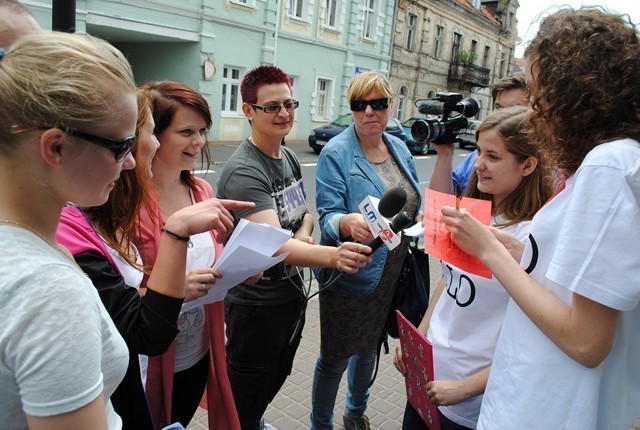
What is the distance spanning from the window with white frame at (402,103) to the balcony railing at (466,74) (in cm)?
511

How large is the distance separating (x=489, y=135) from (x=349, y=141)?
95cm

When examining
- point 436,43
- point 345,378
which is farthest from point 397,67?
point 345,378

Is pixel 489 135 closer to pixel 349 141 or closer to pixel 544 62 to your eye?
pixel 544 62

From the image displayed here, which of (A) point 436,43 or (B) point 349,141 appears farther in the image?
(A) point 436,43

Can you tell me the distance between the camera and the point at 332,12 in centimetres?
2011

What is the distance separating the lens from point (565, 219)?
45.3 inches

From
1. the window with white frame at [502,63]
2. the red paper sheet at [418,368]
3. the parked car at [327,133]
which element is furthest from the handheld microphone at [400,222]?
the window with white frame at [502,63]

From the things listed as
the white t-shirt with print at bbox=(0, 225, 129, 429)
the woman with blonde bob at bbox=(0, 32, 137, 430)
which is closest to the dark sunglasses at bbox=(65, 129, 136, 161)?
the woman with blonde bob at bbox=(0, 32, 137, 430)

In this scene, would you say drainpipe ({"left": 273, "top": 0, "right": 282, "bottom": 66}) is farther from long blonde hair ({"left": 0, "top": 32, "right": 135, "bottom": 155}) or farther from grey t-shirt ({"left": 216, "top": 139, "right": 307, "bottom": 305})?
long blonde hair ({"left": 0, "top": 32, "right": 135, "bottom": 155})

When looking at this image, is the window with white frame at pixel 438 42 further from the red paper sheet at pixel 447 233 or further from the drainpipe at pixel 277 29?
the red paper sheet at pixel 447 233

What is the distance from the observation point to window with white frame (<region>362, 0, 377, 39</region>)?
21.8 meters

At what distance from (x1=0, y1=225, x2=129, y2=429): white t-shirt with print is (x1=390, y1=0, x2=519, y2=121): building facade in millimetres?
22505

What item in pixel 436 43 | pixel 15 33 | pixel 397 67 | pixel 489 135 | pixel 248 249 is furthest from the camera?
pixel 436 43

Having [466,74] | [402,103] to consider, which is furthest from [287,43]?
[466,74]
